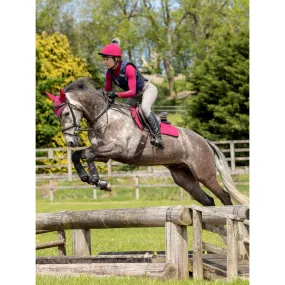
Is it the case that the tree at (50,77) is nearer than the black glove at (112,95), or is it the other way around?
the black glove at (112,95)

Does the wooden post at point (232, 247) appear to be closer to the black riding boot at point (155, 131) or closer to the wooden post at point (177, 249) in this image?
the wooden post at point (177, 249)

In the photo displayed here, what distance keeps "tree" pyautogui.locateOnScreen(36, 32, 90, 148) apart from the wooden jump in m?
13.7

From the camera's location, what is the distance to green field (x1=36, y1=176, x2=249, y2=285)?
226 inches

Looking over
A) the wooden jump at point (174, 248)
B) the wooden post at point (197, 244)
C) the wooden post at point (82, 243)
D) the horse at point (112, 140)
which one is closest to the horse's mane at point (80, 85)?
the horse at point (112, 140)

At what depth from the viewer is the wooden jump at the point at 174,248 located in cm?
555

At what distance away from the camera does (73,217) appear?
6.64 metres

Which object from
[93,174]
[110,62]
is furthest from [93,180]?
[110,62]

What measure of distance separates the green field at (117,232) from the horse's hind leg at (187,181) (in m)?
1.79

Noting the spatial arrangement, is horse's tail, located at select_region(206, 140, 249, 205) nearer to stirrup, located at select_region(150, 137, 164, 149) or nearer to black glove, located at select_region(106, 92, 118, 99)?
stirrup, located at select_region(150, 137, 164, 149)

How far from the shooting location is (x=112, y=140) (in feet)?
21.6

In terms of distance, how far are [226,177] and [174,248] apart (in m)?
2.00

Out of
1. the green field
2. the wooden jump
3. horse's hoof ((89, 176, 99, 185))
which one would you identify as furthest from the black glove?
the green field
